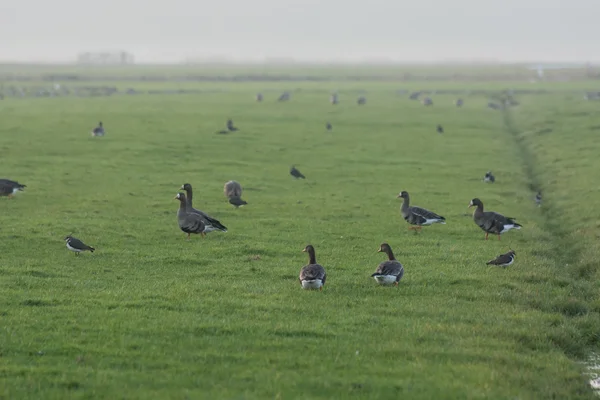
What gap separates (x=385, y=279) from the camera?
1936 cm

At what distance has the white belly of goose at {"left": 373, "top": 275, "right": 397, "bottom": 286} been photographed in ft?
63.3

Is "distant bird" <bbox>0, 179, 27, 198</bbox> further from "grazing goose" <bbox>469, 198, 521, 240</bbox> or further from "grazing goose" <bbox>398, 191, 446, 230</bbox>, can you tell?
"grazing goose" <bbox>469, 198, 521, 240</bbox>

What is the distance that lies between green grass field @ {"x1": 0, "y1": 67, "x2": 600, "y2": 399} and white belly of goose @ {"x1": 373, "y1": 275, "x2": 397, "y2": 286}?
224 millimetres

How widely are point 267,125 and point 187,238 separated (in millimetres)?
41360

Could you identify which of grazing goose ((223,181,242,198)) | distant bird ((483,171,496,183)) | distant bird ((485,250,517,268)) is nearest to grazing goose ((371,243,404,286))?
distant bird ((485,250,517,268))

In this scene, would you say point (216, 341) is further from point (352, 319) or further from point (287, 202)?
point (287, 202)

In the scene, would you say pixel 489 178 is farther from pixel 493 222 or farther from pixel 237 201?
pixel 237 201

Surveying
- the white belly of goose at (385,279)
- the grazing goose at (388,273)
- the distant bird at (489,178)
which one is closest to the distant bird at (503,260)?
the grazing goose at (388,273)

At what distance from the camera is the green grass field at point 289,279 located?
13484 millimetres

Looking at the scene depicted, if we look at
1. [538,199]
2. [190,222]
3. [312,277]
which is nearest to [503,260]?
[312,277]

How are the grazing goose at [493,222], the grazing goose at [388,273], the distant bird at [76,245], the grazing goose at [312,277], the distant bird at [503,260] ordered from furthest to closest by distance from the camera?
1. the grazing goose at [493,222]
2. the distant bird at [76,245]
3. the distant bird at [503,260]
4. the grazing goose at [388,273]
5. the grazing goose at [312,277]

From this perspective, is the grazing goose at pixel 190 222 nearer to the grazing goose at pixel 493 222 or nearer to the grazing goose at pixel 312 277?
the grazing goose at pixel 312 277

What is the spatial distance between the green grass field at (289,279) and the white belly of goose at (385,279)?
0.74 ft

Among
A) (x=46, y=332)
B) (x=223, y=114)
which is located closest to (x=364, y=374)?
(x=46, y=332)
